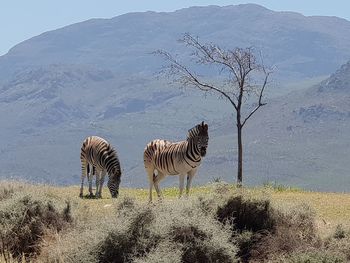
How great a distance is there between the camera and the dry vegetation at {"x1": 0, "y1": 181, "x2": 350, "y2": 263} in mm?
12906

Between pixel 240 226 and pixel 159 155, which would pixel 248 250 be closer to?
pixel 240 226

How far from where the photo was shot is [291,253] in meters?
12.8

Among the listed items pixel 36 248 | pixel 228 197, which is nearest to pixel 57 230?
pixel 36 248

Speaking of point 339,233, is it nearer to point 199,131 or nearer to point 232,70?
point 199,131

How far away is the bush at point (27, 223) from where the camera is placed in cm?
1548

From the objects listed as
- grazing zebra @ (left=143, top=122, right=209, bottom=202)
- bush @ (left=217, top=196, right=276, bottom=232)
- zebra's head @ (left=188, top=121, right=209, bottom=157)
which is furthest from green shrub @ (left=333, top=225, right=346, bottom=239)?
zebra's head @ (left=188, top=121, right=209, bottom=157)

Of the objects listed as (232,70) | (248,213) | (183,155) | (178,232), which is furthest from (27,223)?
(232,70)

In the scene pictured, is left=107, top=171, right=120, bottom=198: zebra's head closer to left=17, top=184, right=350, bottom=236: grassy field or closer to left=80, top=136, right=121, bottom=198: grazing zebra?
left=80, top=136, right=121, bottom=198: grazing zebra

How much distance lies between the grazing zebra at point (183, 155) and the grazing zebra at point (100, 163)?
16.1ft

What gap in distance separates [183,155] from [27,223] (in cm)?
764

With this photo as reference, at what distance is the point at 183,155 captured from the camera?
22.7m

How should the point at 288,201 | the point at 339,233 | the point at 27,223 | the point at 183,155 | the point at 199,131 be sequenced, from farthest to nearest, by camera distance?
the point at 199,131 < the point at 183,155 < the point at 288,201 < the point at 27,223 < the point at 339,233

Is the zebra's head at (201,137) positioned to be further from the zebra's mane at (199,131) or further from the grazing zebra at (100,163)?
the grazing zebra at (100,163)

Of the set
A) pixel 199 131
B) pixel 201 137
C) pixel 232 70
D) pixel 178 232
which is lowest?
pixel 178 232
